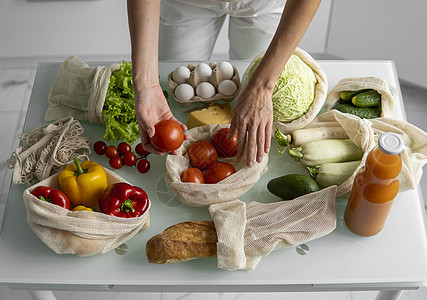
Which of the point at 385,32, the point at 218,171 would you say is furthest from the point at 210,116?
the point at 385,32

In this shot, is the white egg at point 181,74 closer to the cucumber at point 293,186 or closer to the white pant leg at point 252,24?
the white pant leg at point 252,24

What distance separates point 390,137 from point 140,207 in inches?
26.4

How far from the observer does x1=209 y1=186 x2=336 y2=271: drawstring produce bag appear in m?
1.29

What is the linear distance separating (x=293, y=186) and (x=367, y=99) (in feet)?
1.26

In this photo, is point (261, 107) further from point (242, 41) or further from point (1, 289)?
point (1, 289)

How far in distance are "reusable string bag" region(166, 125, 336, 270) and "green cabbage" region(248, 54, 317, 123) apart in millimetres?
156

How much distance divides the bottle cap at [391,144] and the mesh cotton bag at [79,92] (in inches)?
33.5

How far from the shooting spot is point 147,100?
4.71 feet

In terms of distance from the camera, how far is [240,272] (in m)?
1.32

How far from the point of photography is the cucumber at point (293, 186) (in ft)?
4.58

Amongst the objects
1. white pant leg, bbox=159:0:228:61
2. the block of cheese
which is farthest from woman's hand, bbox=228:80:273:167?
white pant leg, bbox=159:0:228:61

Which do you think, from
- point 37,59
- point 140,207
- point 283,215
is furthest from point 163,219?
point 37,59

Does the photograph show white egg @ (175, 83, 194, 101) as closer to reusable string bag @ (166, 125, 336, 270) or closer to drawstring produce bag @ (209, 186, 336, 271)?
reusable string bag @ (166, 125, 336, 270)

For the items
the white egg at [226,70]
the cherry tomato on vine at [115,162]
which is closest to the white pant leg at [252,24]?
the white egg at [226,70]
